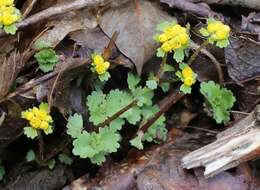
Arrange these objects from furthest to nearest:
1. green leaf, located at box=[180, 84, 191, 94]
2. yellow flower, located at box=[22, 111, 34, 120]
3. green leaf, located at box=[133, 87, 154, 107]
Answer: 1. green leaf, located at box=[133, 87, 154, 107]
2. green leaf, located at box=[180, 84, 191, 94]
3. yellow flower, located at box=[22, 111, 34, 120]

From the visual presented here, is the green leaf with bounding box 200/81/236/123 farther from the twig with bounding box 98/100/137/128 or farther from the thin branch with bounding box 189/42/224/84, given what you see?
the twig with bounding box 98/100/137/128

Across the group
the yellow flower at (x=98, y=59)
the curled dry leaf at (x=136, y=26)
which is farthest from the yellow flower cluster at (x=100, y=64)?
the curled dry leaf at (x=136, y=26)

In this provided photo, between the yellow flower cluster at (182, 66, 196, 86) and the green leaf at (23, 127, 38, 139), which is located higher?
the green leaf at (23, 127, 38, 139)

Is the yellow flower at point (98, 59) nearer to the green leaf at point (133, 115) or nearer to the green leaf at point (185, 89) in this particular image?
the green leaf at point (133, 115)

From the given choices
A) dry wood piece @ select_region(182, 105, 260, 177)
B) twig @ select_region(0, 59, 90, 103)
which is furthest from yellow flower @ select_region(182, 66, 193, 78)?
twig @ select_region(0, 59, 90, 103)

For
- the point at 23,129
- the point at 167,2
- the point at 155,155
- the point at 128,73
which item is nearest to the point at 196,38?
the point at 167,2

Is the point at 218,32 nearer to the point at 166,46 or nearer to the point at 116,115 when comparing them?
the point at 166,46

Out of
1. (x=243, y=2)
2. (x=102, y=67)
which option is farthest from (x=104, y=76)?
(x=243, y=2)
